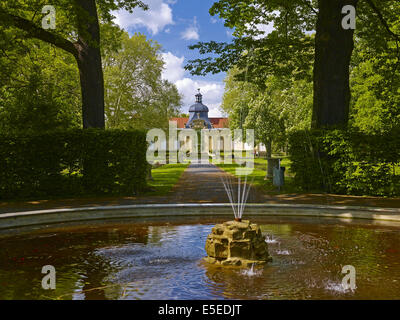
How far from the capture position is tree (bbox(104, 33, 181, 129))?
4006cm

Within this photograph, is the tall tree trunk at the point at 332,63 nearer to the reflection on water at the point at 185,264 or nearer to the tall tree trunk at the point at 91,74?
the reflection on water at the point at 185,264

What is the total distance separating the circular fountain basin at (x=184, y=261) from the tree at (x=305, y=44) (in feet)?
24.4

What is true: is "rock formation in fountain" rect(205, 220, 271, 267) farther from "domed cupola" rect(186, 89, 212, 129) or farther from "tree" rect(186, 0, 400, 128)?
"domed cupola" rect(186, 89, 212, 129)

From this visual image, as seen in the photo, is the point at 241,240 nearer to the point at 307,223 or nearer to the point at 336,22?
the point at 307,223

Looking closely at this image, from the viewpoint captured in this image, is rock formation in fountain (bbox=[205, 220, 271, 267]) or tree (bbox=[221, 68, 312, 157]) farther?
tree (bbox=[221, 68, 312, 157])

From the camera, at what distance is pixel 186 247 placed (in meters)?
7.29

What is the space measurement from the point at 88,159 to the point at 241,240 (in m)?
9.87

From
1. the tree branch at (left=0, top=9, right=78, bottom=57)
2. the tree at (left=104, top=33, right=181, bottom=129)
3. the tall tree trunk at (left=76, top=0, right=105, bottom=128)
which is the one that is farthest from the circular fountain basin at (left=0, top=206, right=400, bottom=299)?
the tree at (left=104, top=33, right=181, bottom=129)

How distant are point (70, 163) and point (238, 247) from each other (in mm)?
10183

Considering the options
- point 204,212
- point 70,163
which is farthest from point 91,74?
point 204,212

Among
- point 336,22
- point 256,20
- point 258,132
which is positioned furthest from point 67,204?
point 258,132

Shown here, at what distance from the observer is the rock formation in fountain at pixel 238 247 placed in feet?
19.9

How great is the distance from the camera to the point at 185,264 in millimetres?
6156

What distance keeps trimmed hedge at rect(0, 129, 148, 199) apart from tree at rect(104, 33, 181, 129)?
83.1ft
